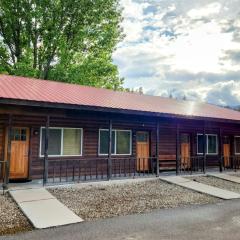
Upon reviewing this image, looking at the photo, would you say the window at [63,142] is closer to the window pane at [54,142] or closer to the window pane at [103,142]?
the window pane at [54,142]

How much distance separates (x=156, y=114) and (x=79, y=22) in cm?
1657

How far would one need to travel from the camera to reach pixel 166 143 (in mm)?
17906

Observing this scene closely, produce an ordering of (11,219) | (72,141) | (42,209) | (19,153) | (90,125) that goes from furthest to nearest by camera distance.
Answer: (90,125), (72,141), (19,153), (42,209), (11,219)

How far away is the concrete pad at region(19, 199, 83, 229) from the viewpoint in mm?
7441

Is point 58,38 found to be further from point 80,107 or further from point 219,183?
point 219,183

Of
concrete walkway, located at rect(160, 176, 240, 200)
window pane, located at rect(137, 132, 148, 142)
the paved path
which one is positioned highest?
window pane, located at rect(137, 132, 148, 142)

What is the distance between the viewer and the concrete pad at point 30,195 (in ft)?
31.1

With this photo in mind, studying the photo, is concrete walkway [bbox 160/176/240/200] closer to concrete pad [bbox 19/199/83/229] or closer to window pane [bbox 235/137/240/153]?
concrete pad [bbox 19/199/83/229]

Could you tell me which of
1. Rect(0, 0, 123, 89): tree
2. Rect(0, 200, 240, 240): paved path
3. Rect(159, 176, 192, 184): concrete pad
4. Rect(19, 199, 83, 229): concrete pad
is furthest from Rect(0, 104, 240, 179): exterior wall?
Rect(0, 0, 123, 89): tree

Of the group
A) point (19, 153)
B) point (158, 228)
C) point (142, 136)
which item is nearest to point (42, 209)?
point (158, 228)

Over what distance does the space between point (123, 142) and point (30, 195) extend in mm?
6865

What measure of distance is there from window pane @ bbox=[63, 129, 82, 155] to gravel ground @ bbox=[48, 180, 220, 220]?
2.69m

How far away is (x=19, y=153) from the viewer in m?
13.0

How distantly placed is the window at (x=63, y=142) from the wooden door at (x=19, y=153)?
0.67 m
